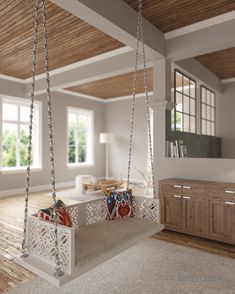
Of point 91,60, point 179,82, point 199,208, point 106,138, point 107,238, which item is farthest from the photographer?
point 106,138

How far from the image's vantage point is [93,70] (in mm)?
5242

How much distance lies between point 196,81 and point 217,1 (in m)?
2.64

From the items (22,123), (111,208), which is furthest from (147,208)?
(22,123)

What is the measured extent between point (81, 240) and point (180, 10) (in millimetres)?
A: 3201

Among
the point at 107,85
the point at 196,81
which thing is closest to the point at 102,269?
the point at 196,81

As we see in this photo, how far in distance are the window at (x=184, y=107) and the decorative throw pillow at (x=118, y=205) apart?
6.91ft

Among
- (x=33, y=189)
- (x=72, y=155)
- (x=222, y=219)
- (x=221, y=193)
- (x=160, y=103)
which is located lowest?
(x=33, y=189)

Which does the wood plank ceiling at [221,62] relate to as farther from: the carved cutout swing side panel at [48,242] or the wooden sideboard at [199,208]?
the carved cutout swing side panel at [48,242]

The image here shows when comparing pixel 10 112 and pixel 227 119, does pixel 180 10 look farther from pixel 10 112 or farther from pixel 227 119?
pixel 10 112

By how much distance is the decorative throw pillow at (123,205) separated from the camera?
9.55 ft

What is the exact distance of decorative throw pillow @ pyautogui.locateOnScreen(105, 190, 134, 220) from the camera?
2.90 m

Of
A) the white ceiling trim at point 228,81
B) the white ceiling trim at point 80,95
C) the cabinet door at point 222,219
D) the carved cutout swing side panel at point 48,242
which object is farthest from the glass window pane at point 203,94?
the carved cutout swing side panel at point 48,242

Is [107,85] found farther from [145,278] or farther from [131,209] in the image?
[145,278]

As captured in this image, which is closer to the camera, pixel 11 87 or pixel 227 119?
pixel 11 87
